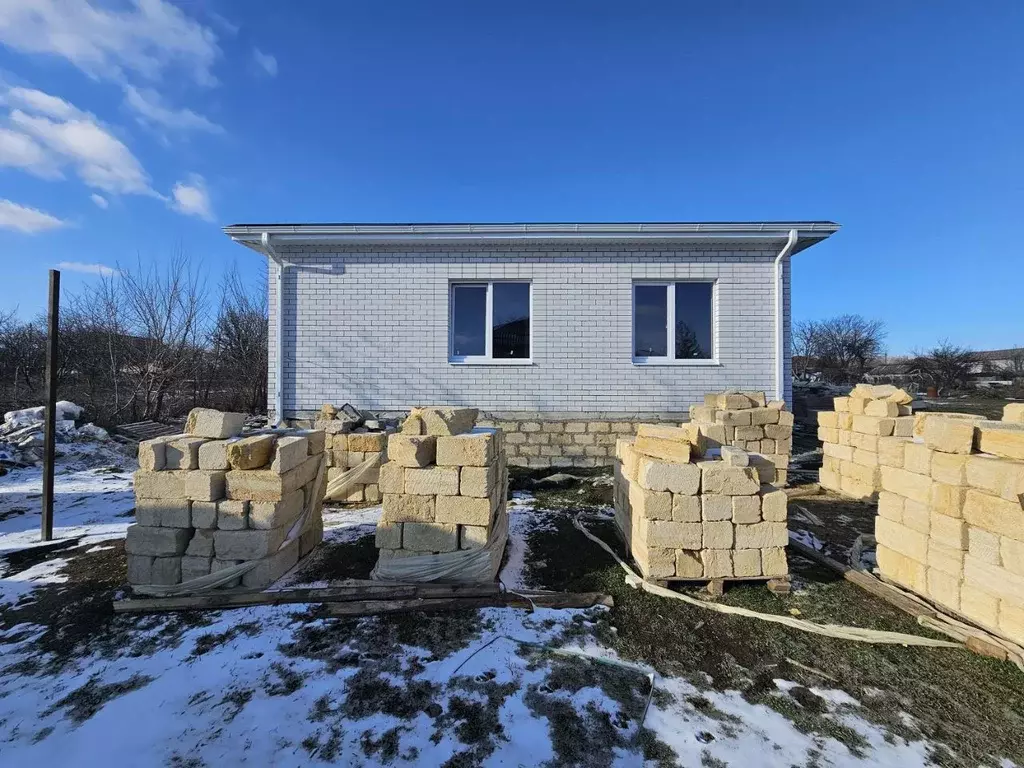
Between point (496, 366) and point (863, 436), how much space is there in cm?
652

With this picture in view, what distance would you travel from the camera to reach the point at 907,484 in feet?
12.6

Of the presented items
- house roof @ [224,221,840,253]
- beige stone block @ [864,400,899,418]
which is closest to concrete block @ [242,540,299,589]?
house roof @ [224,221,840,253]

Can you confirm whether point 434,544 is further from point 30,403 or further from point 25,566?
point 30,403

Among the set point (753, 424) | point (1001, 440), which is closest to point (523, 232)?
point (753, 424)

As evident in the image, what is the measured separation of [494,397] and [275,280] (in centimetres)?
521

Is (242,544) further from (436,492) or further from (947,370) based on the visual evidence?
(947,370)

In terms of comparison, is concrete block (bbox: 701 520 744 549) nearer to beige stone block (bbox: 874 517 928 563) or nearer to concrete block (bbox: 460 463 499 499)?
beige stone block (bbox: 874 517 928 563)

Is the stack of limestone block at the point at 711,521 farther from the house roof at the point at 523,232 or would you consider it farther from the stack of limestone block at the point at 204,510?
the house roof at the point at 523,232

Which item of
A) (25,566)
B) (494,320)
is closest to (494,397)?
(494,320)

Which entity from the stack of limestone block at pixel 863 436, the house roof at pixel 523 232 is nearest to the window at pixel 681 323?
the house roof at pixel 523 232

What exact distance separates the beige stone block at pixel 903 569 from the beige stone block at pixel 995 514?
0.70 meters

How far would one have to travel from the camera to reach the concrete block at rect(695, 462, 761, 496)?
3.79 meters

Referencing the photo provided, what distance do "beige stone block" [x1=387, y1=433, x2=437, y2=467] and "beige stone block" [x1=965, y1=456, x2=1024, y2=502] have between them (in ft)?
14.8

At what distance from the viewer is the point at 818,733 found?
7.83 ft
